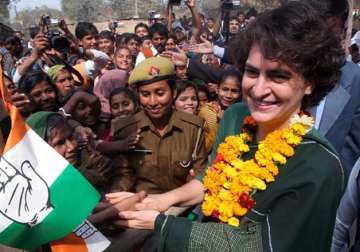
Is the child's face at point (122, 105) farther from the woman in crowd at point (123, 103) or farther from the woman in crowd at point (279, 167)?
the woman in crowd at point (279, 167)

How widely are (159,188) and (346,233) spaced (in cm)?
144

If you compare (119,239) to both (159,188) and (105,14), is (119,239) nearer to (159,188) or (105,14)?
(159,188)

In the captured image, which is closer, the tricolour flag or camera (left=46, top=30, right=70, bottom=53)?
the tricolour flag

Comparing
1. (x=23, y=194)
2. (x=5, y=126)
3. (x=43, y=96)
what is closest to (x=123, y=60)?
(x=43, y=96)

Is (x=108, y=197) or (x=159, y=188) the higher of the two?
(x=108, y=197)

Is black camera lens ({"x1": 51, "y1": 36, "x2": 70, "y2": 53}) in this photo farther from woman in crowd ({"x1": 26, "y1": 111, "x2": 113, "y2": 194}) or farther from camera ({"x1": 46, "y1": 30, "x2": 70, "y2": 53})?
woman in crowd ({"x1": 26, "y1": 111, "x2": 113, "y2": 194})

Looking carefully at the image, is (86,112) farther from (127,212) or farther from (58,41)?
(58,41)

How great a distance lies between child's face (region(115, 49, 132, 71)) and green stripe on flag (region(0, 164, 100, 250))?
4.20 m

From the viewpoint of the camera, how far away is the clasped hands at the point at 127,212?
1.82 metres

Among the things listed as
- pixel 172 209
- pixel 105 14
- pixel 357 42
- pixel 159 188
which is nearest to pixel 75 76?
pixel 159 188

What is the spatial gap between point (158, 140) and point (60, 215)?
1504mm

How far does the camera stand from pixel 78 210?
158 cm

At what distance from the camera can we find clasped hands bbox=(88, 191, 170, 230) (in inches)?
71.5

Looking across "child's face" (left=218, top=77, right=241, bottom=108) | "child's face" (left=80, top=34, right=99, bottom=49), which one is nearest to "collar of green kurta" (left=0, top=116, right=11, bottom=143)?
"child's face" (left=218, top=77, right=241, bottom=108)
